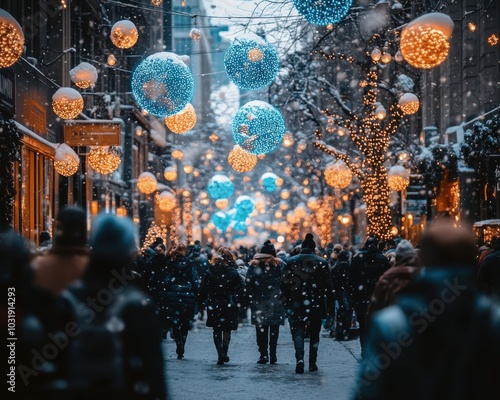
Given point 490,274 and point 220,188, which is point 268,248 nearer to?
point 490,274

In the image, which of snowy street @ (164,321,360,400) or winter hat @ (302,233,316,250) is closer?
snowy street @ (164,321,360,400)

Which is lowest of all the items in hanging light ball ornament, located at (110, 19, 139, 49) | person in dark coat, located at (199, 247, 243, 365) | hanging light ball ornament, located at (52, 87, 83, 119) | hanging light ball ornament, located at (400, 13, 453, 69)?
person in dark coat, located at (199, 247, 243, 365)

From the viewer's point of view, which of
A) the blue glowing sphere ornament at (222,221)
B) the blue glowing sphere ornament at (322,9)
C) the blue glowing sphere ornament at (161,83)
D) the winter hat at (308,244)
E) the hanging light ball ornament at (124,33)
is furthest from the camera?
the blue glowing sphere ornament at (222,221)

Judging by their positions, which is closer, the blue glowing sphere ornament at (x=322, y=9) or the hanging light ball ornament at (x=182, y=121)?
the blue glowing sphere ornament at (x=322, y=9)

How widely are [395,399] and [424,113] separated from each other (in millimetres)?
38440

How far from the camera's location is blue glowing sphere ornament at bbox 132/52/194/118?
1448cm

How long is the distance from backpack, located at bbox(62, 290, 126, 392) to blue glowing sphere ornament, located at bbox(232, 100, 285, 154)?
40.0ft

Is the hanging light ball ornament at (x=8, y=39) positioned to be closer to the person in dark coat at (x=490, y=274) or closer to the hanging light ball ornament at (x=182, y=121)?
the person in dark coat at (x=490, y=274)

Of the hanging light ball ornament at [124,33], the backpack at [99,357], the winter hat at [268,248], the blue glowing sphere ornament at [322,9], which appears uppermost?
the hanging light ball ornament at [124,33]

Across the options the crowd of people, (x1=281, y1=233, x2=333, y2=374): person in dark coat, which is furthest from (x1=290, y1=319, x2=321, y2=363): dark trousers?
the crowd of people

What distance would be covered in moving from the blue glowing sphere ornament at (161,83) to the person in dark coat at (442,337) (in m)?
10.3

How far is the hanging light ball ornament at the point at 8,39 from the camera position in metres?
12.5

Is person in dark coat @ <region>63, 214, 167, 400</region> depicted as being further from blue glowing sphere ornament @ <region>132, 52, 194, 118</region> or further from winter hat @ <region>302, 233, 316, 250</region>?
blue glowing sphere ornament @ <region>132, 52, 194, 118</region>

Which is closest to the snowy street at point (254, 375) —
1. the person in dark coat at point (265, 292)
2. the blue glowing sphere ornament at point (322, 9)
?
the person in dark coat at point (265, 292)
